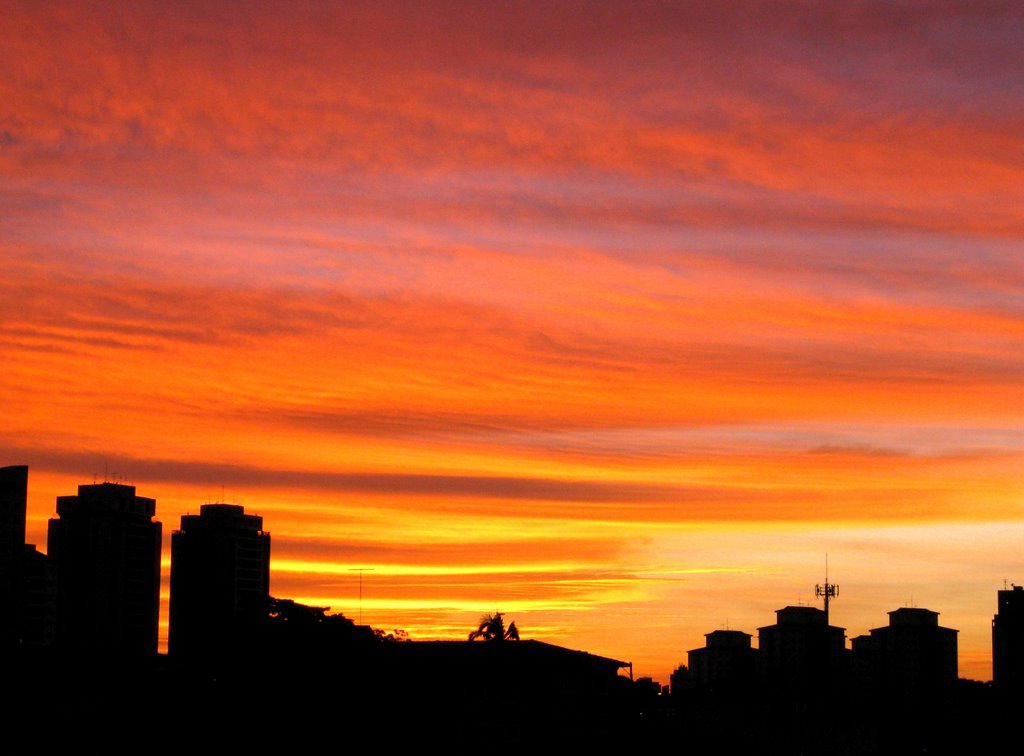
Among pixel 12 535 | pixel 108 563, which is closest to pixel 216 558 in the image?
pixel 108 563

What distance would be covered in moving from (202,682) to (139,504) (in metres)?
128

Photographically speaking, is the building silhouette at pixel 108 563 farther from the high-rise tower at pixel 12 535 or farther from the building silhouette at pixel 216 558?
the high-rise tower at pixel 12 535

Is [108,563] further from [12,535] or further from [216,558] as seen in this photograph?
[12,535]

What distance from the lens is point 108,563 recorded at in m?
185

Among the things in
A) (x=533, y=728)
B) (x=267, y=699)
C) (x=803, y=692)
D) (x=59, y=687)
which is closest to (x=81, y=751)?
(x=59, y=687)

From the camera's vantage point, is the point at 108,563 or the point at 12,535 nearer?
the point at 12,535

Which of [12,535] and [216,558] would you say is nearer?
[12,535]

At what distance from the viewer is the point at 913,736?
127125 millimetres

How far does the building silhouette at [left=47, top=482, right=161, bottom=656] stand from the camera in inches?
6988

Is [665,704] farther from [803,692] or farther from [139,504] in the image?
[139,504]

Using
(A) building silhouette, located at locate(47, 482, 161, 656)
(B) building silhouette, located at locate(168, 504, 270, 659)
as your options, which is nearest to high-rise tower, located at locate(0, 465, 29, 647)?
(A) building silhouette, located at locate(47, 482, 161, 656)

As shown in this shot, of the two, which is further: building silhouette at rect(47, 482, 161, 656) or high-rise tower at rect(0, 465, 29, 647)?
building silhouette at rect(47, 482, 161, 656)

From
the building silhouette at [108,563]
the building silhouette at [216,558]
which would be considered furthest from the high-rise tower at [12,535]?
the building silhouette at [216,558]

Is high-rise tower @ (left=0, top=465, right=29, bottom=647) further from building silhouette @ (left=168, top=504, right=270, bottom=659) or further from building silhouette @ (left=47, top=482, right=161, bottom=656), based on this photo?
building silhouette @ (left=168, top=504, right=270, bottom=659)
